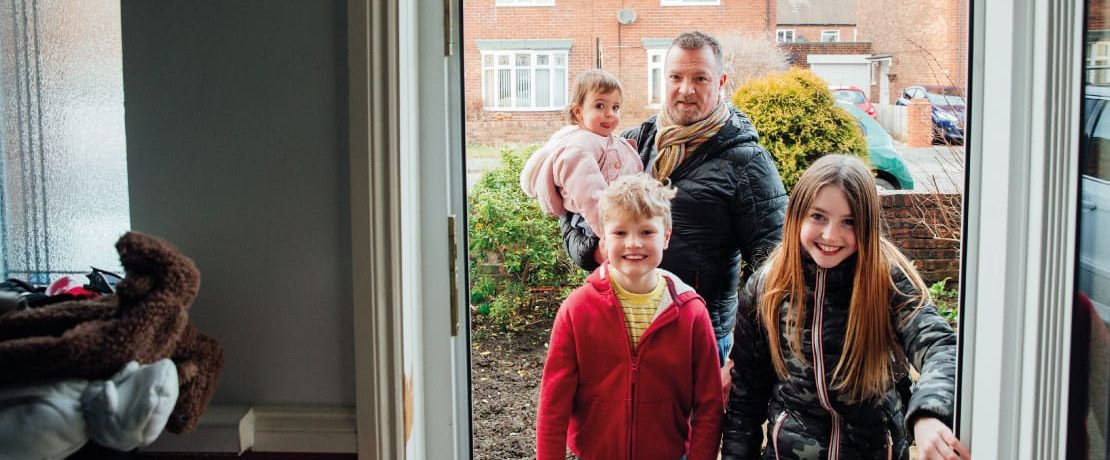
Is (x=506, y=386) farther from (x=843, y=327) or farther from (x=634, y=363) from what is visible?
(x=843, y=327)

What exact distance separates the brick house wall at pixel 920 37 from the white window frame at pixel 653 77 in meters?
0.41

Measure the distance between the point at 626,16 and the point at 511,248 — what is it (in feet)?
1.79

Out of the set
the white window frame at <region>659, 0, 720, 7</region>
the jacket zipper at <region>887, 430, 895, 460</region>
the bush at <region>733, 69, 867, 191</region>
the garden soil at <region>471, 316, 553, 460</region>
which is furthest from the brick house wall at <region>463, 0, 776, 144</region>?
the jacket zipper at <region>887, 430, 895, 460</region>

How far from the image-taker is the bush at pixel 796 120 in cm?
185

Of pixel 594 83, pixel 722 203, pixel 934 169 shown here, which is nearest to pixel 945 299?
pixel 934 169

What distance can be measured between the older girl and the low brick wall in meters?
0.03

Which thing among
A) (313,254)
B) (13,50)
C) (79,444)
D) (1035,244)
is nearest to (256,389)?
(313,254)

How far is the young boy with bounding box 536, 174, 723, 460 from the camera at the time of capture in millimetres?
1843

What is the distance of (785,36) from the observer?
186 cm

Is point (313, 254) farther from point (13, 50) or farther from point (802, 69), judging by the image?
point (802, 69)

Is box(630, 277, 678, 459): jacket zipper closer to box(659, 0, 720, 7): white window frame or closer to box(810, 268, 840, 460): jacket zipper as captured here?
box(810, 268, 840, 460): jacket zipper

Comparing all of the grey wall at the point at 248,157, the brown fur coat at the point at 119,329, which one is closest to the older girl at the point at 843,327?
the grey wall at the point at 248,157

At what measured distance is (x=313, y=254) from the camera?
155 centimetres

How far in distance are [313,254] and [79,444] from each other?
550 mm
